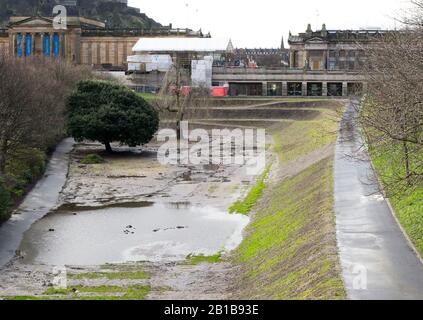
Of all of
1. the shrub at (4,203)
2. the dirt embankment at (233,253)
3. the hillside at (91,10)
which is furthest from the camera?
the hillside at (91,10)

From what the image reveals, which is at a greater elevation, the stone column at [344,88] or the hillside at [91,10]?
the hillside at [91,10]

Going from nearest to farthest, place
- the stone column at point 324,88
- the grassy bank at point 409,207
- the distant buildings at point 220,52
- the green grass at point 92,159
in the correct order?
the grassy bank at point 409,207
the green grass at point 92,159
the stone column at point 324,88
the distant buildings at point 220,52

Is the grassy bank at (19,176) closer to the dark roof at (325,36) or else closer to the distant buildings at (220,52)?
the distant buildings at (220,52)

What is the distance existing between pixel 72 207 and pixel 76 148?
94.8ft

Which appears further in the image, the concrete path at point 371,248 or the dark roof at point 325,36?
the dark roof at point 325,36

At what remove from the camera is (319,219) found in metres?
30.9

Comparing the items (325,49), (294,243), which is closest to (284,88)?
(325,49)

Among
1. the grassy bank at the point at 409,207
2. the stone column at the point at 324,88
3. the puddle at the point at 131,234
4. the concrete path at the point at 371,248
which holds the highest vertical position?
the stone column at the point at 324,88

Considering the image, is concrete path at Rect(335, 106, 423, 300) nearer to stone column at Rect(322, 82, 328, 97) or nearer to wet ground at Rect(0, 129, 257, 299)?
wet ground at Rect(0, 129, 257, 299)

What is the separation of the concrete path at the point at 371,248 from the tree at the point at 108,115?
104 ft

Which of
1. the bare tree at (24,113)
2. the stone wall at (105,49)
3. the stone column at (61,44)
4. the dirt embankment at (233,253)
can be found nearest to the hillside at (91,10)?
the stone wall at (105,49)

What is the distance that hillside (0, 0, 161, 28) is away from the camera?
180 metres

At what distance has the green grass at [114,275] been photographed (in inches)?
1140

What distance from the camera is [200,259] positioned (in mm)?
31781
